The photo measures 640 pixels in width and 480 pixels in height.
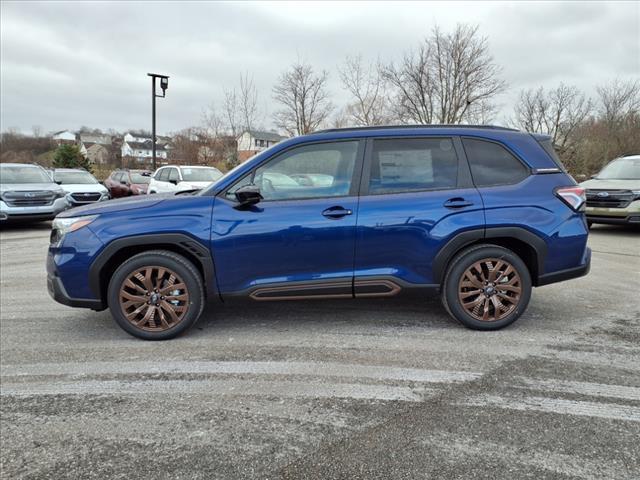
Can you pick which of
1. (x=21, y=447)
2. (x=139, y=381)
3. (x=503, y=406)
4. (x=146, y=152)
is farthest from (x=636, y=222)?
(x=146, y=152)

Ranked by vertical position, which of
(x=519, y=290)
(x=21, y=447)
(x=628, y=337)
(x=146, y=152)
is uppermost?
(x=146, y=152)

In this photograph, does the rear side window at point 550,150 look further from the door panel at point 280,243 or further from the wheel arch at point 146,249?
the wheel arch at point 146,249

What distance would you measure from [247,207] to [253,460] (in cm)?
204

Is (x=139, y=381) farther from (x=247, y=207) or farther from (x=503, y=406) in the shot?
(x=503, y=406)

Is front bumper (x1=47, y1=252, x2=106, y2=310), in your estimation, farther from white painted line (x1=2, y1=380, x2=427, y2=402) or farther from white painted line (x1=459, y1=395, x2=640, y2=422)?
white painted line (x1=459, y1=395, x2=640, y2=422)

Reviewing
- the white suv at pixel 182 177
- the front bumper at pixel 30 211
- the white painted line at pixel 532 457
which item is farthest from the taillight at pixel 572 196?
the white suv at pixel 182 177

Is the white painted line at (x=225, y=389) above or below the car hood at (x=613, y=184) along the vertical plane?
below

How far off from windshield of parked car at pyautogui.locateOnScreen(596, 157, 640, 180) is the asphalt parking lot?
693 centimetres

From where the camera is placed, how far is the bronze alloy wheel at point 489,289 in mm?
3848

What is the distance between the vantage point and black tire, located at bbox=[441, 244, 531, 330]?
151 inches

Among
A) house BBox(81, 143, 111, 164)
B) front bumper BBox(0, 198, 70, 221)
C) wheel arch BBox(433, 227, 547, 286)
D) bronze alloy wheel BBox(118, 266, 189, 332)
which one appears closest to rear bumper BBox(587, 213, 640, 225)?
wheel arch BBox(433, 227, 547, 286)

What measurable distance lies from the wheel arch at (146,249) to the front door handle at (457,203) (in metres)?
2.06

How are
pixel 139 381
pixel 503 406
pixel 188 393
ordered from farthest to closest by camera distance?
pixel 139 381 → pixel 188 393 → pixel 503 406

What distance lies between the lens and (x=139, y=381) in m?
3.13
